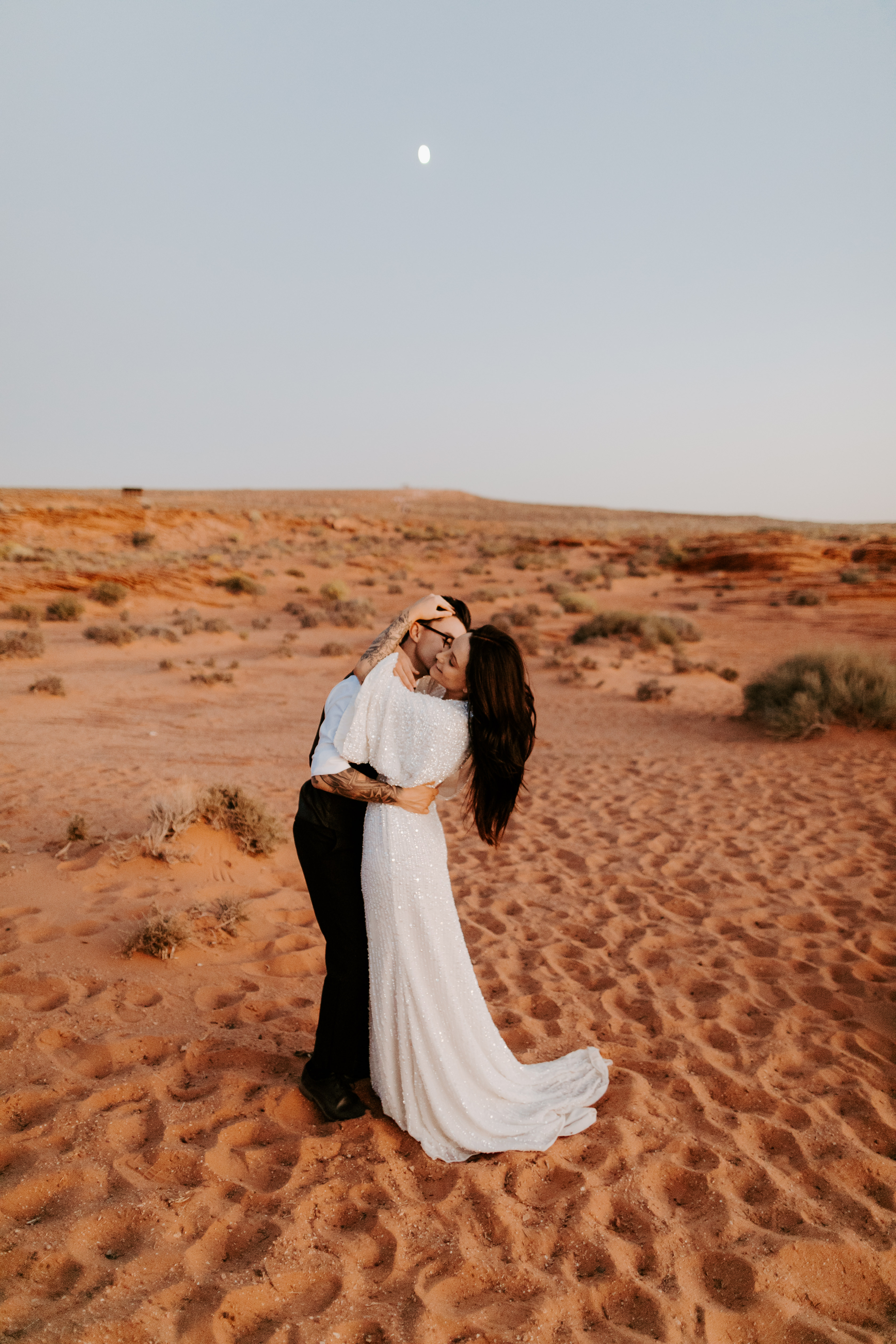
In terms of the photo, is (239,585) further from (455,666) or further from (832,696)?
(455,666)

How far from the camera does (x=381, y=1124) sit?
2.77 metres

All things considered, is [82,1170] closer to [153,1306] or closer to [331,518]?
[153,1306]

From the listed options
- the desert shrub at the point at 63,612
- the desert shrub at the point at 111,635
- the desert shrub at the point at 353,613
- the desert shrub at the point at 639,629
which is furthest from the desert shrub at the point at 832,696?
the desert shrub at the point at 63,612

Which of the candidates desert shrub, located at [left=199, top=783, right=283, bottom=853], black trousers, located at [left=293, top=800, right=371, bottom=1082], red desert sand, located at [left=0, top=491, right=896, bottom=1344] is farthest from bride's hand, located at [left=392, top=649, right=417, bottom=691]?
desert shrub, located at [left=199, top=783, right=283, bottom=853]

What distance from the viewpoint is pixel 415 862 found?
2.45m

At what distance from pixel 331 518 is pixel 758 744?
36.3 metres

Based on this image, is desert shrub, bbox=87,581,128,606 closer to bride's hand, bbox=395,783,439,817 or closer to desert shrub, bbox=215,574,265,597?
desert shrub, bbox=215,574,265,597

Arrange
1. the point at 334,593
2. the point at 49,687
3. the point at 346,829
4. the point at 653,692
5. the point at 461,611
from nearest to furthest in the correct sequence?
the point at 346,829, the point at 461,611, the point at 49,687, the point at 653,692, the point at 334,593

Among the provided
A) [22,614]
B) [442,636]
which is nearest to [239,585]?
[22,614]

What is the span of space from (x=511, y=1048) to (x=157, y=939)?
1.91 m

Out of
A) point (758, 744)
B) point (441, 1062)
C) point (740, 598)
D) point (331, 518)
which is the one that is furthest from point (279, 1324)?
point (331, 518)

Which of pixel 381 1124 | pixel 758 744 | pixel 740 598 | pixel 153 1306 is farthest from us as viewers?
pixel 740 598

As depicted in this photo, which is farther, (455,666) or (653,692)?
(653,692)

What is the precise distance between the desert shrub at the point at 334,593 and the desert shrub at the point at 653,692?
445 inches
